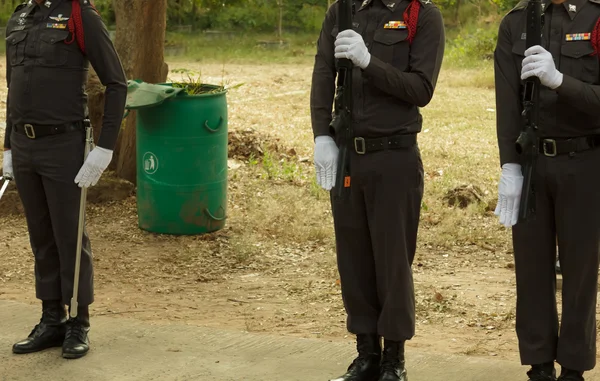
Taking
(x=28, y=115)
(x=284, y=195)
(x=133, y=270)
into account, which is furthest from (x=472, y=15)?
(x=28, y=115)

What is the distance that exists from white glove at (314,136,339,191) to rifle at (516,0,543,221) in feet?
2.38

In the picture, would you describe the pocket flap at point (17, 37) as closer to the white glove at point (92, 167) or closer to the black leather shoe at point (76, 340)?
the white glove at point (92, 167)

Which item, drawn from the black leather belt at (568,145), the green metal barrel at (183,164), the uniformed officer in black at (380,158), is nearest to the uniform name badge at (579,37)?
the black leather belt at (568,145)

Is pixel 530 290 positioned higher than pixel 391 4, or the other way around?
pixel 391 4

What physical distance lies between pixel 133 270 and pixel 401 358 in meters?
2.95

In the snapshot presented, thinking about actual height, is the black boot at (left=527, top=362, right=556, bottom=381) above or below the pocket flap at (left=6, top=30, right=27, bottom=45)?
below

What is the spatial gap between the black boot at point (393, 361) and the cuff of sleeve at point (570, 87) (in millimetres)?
1213

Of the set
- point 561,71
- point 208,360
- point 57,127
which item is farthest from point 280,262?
point 561,71

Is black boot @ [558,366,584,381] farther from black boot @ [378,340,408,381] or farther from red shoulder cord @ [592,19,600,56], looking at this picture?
red shoulder cord @ [592,19,600,56]

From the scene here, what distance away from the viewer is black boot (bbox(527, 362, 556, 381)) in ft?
12.8

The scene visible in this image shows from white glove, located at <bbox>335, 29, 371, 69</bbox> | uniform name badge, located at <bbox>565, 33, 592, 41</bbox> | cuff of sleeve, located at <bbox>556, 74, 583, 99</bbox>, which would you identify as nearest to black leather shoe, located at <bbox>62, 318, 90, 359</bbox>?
white glove, located at <bbox>335, 29, 371, 69</bbox>

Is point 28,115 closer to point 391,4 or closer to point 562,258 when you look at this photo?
point 391,4

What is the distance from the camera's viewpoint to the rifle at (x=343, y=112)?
150 inches

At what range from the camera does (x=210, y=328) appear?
4977 millimetres
